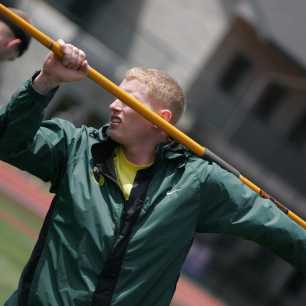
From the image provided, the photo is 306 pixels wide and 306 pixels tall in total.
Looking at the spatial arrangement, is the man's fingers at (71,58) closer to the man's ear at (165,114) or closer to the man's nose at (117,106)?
the man's nose at (117,106)

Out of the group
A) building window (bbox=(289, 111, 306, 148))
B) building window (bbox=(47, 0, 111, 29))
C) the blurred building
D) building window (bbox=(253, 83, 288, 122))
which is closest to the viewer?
the blurred building

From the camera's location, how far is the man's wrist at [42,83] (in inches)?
120

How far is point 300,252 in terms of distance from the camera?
3557 mm

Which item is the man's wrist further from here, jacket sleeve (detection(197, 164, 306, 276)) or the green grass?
the green grass

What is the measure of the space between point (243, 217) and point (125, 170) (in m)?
0.57

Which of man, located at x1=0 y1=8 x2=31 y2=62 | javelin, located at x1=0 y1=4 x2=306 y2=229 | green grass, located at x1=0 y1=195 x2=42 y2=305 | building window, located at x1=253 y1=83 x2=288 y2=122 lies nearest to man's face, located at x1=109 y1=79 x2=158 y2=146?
javelin, located at x1=0 y1=4 x2=306 y2=229

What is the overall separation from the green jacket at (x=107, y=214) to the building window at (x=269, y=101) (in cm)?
1937

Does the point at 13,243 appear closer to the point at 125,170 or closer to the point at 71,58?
the point at 125,170

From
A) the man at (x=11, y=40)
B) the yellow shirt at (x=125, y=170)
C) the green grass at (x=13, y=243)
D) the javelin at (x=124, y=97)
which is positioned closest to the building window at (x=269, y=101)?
the green grass at (x=13, y=243)

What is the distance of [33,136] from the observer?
3.04 meters

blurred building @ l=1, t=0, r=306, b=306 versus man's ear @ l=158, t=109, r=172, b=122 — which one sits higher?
man's ear @ l=158, t=109, r=172, b=122

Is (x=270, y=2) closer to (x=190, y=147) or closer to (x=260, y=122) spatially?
(x=260, y=122)

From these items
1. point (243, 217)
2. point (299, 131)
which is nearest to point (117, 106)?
point (243, 217)

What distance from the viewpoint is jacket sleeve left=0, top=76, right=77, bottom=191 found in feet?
9.86
